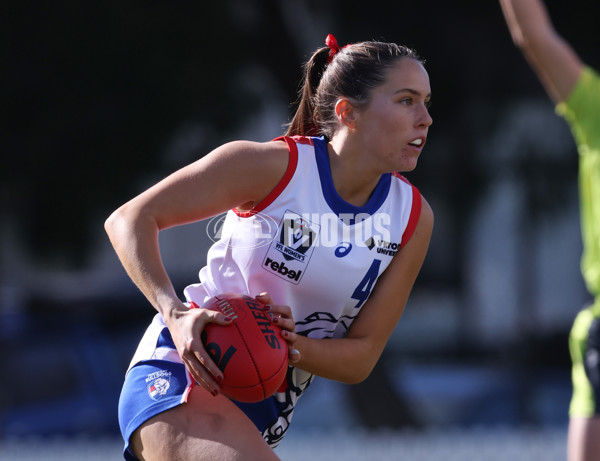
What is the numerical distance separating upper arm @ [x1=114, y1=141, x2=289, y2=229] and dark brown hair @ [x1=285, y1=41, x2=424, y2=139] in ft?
1.09

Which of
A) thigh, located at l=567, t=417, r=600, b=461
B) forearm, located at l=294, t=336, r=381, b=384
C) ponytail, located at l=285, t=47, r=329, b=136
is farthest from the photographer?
thigh, located at l=567, t=417, r=600, b=461

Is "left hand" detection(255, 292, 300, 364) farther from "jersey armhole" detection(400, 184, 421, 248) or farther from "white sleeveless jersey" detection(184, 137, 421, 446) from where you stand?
"jersey armhole" detection(400, 184, 421, 248)

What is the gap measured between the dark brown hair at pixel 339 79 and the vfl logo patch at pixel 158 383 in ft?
3.04

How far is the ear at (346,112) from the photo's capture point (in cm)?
290

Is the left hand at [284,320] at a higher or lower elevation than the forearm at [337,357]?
higher

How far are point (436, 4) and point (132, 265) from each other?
6.20m

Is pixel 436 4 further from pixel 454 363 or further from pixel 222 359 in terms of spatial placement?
pixel 222 359

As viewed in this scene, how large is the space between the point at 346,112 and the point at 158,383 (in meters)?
1.03

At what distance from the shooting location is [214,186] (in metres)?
2.65

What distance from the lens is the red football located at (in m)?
2.50

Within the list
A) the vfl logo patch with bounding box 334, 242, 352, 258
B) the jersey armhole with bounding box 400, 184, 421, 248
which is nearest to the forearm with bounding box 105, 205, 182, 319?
the vfl logo patch with bounding box 334, 242, 352, 258

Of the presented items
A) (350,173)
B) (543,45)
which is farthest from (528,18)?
(350,173)

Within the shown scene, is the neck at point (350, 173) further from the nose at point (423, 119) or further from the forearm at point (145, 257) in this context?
the forearm at point (145, 257)

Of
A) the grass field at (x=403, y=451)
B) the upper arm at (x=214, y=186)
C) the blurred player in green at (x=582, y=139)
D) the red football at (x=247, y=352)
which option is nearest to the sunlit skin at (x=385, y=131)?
the upper arm at (x=214, y=186)
